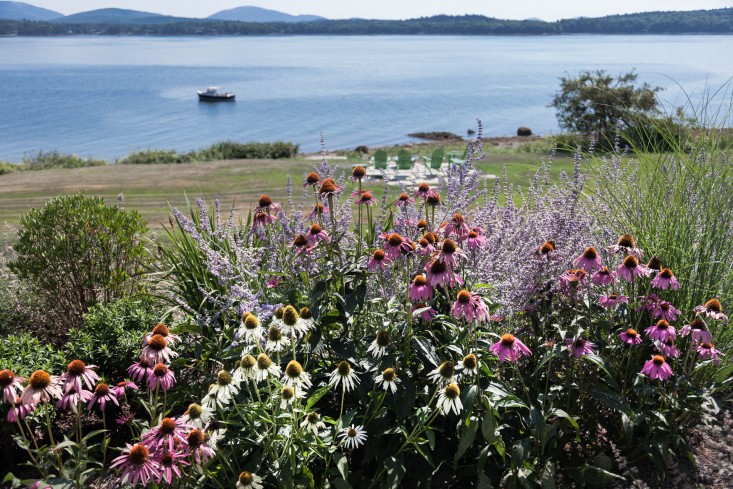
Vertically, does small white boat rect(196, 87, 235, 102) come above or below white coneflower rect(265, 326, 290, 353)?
below

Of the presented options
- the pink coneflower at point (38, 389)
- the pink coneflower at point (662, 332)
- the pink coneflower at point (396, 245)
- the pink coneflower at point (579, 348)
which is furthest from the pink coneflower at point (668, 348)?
the pink coneflower at point (38, 389)

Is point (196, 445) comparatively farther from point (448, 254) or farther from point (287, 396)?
point (448, 254)

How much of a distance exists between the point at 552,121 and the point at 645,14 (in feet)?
503

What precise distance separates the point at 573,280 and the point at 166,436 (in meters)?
1.78

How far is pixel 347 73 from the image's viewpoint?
101812mm

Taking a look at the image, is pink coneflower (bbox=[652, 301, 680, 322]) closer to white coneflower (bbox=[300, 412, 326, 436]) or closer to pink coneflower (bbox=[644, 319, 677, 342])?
pink coneflower (bbox=[644, 319, 677, 342])

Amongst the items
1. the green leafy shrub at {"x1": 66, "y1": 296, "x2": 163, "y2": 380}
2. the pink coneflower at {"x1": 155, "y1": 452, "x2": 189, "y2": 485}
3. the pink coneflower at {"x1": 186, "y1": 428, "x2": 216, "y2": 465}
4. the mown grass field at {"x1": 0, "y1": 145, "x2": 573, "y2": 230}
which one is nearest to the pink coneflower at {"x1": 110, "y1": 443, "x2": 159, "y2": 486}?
the pink coneflower at {"x1": 155, "y1": 452, "x2": 189, "y2": 485}

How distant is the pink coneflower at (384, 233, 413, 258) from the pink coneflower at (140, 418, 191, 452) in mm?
1095

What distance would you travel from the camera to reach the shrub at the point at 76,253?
15.0 feet

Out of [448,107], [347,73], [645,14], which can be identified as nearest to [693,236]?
[448,107]

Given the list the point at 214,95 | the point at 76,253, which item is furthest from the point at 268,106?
the point at 76,253

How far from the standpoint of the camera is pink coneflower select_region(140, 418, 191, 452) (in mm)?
2193

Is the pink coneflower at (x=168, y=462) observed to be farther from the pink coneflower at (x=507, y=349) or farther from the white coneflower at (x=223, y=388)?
the pink coneflower at (x=507, y=349)

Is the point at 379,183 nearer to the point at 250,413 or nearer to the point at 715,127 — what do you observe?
the point at 715,127
